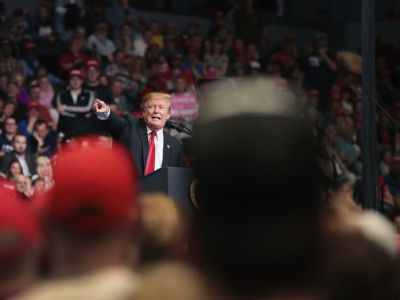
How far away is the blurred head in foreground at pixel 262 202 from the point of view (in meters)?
1.49

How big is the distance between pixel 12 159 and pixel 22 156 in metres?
0.25

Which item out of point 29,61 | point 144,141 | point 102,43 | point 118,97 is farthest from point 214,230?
point 102,43

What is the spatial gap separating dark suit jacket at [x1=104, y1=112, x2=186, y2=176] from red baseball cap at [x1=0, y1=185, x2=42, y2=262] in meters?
4.22

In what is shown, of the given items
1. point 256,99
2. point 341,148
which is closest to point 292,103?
point 256,99

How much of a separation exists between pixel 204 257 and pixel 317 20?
16.6 metres

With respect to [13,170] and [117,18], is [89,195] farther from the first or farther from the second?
[117,18]

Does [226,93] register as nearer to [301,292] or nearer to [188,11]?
[301,292]

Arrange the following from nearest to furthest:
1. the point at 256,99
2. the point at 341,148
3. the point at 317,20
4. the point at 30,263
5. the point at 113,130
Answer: the point at 256,99 → the point at 30,263 → the point at 113,130 → the point at 341,148 → the point at 317,20

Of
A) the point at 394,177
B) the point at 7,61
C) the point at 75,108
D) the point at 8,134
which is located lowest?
the point at 394,177

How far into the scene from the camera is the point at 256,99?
1.59 meters

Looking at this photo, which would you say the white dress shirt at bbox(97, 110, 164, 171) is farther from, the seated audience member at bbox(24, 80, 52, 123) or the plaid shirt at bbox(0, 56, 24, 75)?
the plaid shirt at bbox(0, 56, 24, 75)

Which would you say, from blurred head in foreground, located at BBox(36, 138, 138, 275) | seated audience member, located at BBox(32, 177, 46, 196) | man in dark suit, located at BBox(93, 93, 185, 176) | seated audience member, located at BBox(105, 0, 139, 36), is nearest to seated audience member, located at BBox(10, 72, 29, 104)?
seated audience member, located at BBox(32, 177, 46, 196)

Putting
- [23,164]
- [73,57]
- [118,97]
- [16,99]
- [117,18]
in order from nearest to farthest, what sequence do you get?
1. [23,164]
2. [16,99]
3. [118,97]
4. [73,57]
5. [117,18]

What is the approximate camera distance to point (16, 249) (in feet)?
5.50
